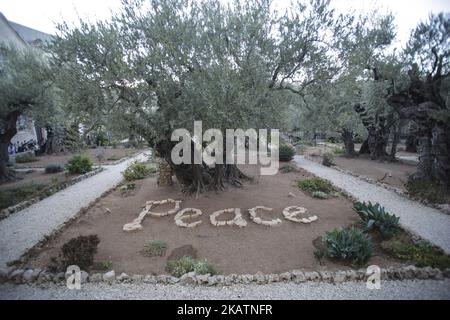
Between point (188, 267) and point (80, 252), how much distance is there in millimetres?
2718

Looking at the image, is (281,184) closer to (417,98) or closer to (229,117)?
(229,117)

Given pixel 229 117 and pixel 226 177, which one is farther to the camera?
pixel 226 177

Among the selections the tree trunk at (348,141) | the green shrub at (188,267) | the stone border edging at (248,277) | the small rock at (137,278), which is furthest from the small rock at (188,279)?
the tree trunk at (348,141)

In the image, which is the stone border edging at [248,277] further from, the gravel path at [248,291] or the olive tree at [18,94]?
the olive tree at [18,94]

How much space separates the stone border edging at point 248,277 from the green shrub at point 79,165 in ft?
39.6

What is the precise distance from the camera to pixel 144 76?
810 centimetres

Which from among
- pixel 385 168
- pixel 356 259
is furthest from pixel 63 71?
pixel 385 168

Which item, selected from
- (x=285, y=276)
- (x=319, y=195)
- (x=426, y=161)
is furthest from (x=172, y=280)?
(x=426, y=161)

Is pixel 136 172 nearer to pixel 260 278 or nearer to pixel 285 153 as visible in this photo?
pixel 285 153

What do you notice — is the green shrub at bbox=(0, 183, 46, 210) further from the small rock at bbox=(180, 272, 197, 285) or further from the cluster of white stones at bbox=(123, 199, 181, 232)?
the small rock at bbox=(180, 272, 197, 285)

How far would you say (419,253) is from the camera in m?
6.58

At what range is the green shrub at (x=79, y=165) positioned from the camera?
671 inches

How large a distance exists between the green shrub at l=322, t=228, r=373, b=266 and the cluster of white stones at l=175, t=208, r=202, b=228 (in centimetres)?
419

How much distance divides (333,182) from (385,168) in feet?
19.8
